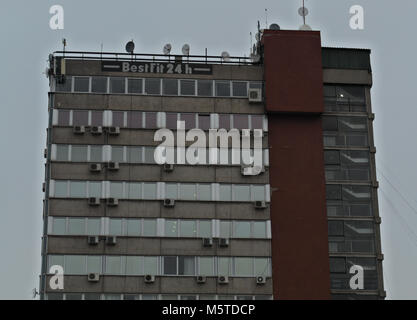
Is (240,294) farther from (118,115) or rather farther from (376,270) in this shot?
(118,115)

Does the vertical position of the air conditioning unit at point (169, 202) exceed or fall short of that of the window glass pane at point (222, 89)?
→ it falls short

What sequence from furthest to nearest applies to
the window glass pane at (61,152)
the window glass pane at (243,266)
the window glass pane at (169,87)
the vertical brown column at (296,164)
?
the window glass pane at (169,87)
the window glass pane at (61,152)
the vertical brown column at (296,164)
the window glass pane at (243,266)

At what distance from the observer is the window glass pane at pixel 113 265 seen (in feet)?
241

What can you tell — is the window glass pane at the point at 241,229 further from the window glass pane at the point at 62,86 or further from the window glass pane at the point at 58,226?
the window glass pane at the point at 62,86

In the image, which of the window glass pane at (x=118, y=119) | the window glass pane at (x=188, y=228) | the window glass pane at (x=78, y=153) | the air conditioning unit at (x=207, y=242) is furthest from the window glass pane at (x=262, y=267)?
the window glass pane at (x=78, y=153)

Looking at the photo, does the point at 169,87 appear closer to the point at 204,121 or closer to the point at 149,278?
the point at 204,121

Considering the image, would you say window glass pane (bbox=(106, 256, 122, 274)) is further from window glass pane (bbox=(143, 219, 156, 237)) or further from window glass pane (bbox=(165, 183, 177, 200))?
window glass pane (bbox=(165, 183, 177, 200))

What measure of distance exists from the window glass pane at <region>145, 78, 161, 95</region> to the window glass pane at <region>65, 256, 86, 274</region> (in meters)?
15.4

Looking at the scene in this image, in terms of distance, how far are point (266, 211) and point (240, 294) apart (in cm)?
728

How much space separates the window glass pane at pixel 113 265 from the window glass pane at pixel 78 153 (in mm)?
8688

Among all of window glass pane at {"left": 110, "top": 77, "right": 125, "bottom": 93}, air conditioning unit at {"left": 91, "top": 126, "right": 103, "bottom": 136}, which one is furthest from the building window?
air conditioning unit at {"left": 91, "top": 126, "right": 103, "bottom": 136}

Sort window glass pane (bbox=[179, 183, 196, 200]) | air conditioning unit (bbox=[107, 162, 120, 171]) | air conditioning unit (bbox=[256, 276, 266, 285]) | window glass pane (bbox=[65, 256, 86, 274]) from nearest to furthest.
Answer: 1. window glass pane (bbox=[65, 256, 86, 274])
2. air conditioning unit (bbox=[256, 276, 266, 285])
3. air conditioning unit (bbox=[107, 162, 120, 171])
4. window glass pane (bbox=[179, 183, 196, 200])

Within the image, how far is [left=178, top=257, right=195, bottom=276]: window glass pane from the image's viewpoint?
7412cm

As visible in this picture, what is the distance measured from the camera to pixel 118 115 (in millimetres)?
77562
